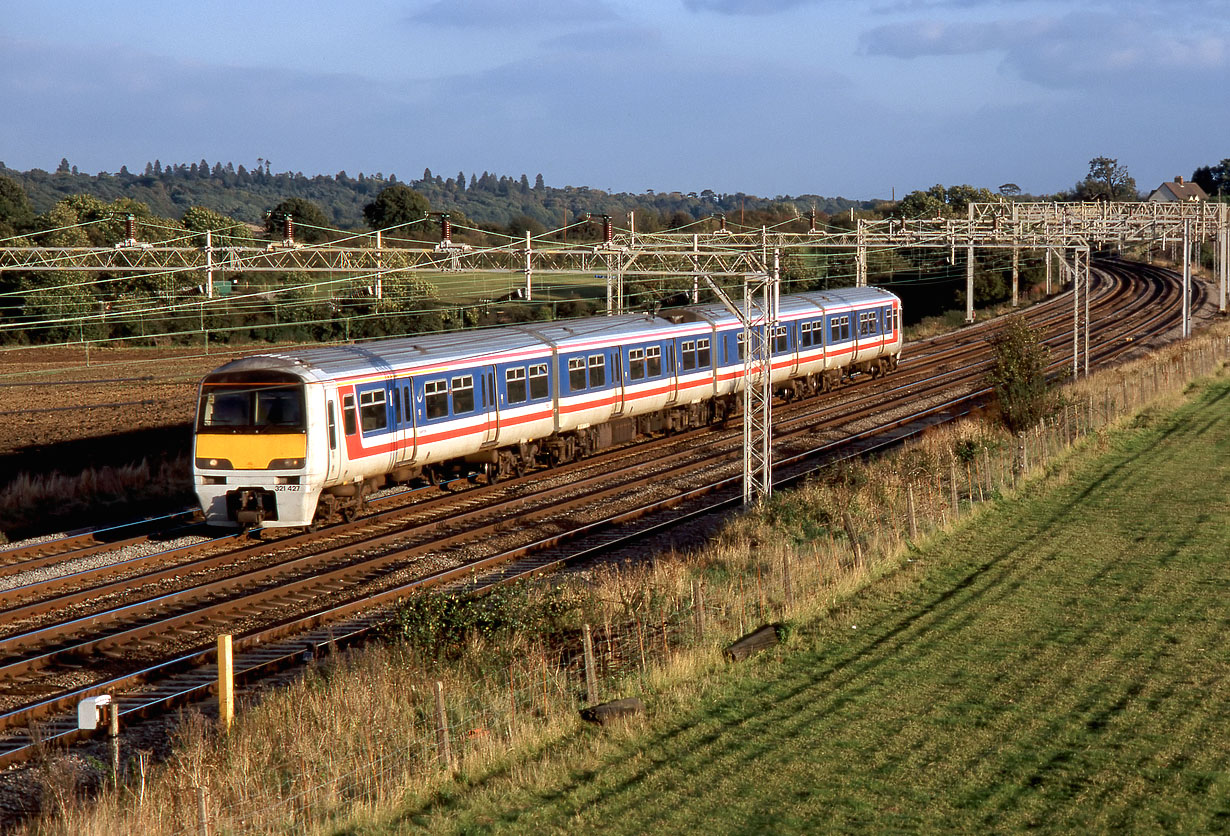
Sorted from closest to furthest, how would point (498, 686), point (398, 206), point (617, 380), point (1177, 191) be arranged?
point (498, 686), point (617, 380), point (398, 206), point (1177, 191)

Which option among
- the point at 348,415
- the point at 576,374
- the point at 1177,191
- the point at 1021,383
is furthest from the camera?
the point at 1177,191

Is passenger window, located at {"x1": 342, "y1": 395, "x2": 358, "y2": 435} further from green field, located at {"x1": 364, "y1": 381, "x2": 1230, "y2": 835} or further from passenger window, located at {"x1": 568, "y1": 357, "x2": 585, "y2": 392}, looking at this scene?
green field, located at {"x1": 364, "y1": 381, "x2": 1230, "y2": 835}

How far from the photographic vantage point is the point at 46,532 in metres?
22.6

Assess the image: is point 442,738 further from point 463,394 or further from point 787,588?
point 463,394

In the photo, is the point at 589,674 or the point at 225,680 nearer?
the point at 225,680

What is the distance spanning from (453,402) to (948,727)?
1392 cm

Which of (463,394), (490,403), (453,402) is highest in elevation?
(463,394)

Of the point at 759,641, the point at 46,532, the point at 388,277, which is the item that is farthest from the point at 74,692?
the point at 388,277

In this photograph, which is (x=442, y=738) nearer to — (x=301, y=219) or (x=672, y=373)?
(x=672, y=373)

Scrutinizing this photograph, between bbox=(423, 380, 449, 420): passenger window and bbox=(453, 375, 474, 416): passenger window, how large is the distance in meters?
0.28

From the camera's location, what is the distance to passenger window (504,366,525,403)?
2512 centimetres

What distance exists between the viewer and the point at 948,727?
11438 mm

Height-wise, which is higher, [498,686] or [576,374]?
[576,374]

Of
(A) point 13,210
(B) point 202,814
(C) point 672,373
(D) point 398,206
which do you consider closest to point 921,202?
(D) point 398,206
